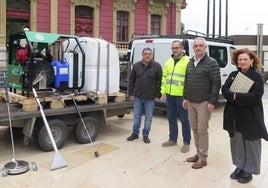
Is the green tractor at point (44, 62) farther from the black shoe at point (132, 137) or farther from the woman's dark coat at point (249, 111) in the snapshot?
the woman's dark coat at point (249, 111)

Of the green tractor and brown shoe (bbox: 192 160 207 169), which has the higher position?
the green tractor

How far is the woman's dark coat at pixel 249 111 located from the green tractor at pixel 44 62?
2.78m

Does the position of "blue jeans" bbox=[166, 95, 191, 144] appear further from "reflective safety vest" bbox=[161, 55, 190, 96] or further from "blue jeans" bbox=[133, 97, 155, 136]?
"blue jeans" bbox=[133, 97, 155, 136]

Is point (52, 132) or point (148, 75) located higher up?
point (148, 75)

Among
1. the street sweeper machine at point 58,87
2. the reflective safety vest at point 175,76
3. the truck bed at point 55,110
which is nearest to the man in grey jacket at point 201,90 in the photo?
the reflective safety vest at point 175,76

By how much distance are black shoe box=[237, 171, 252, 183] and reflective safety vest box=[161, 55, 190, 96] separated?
1.64 m

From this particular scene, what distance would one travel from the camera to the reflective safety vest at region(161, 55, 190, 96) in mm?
5504

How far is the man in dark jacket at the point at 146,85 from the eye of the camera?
611 centimetres

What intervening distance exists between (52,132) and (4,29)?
1072 centimetres

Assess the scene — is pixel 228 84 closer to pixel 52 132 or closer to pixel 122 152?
pixel 122 152

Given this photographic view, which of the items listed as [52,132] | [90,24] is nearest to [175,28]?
[90,24]

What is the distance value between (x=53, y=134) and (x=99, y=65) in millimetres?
1470

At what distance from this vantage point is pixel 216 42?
30.3 ft

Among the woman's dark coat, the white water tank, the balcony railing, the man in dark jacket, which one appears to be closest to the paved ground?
the man in dark jacket
